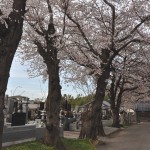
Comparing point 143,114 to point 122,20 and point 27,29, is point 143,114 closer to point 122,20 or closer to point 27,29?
point 122,20

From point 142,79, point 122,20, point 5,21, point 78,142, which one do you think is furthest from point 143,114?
point 5,21

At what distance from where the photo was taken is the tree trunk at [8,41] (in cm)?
878

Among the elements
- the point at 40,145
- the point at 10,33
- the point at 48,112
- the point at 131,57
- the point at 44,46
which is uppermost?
the point at 131,57

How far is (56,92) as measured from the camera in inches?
665

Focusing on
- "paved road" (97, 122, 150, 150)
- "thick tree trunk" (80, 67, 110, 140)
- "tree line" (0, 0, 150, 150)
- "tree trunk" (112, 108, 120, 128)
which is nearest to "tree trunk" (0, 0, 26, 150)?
"tree line" (0, 0, 150, 150)

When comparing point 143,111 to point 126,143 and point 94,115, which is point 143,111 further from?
point 94,115

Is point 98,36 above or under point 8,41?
above

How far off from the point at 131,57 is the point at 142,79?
6.76ft

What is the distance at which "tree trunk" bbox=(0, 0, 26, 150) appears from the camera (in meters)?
8.78

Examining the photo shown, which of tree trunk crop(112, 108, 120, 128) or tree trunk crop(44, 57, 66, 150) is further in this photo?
tree trunk crop(112, 108, 120, 128)

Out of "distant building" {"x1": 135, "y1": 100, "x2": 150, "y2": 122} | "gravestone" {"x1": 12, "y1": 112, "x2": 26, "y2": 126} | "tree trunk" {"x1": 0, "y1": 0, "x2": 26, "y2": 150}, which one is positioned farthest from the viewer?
"distant building" {"x1": 135, "y1": 100, "x2": 150, "y2": 122}

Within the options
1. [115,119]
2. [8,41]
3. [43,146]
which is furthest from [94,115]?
[115,119]

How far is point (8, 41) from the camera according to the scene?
29.5 feet

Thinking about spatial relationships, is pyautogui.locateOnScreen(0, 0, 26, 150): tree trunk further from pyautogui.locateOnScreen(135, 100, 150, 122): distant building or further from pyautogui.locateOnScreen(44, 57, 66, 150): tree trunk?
pyautogui.locateOnScreen(135, 100, 150, 122): distant building
